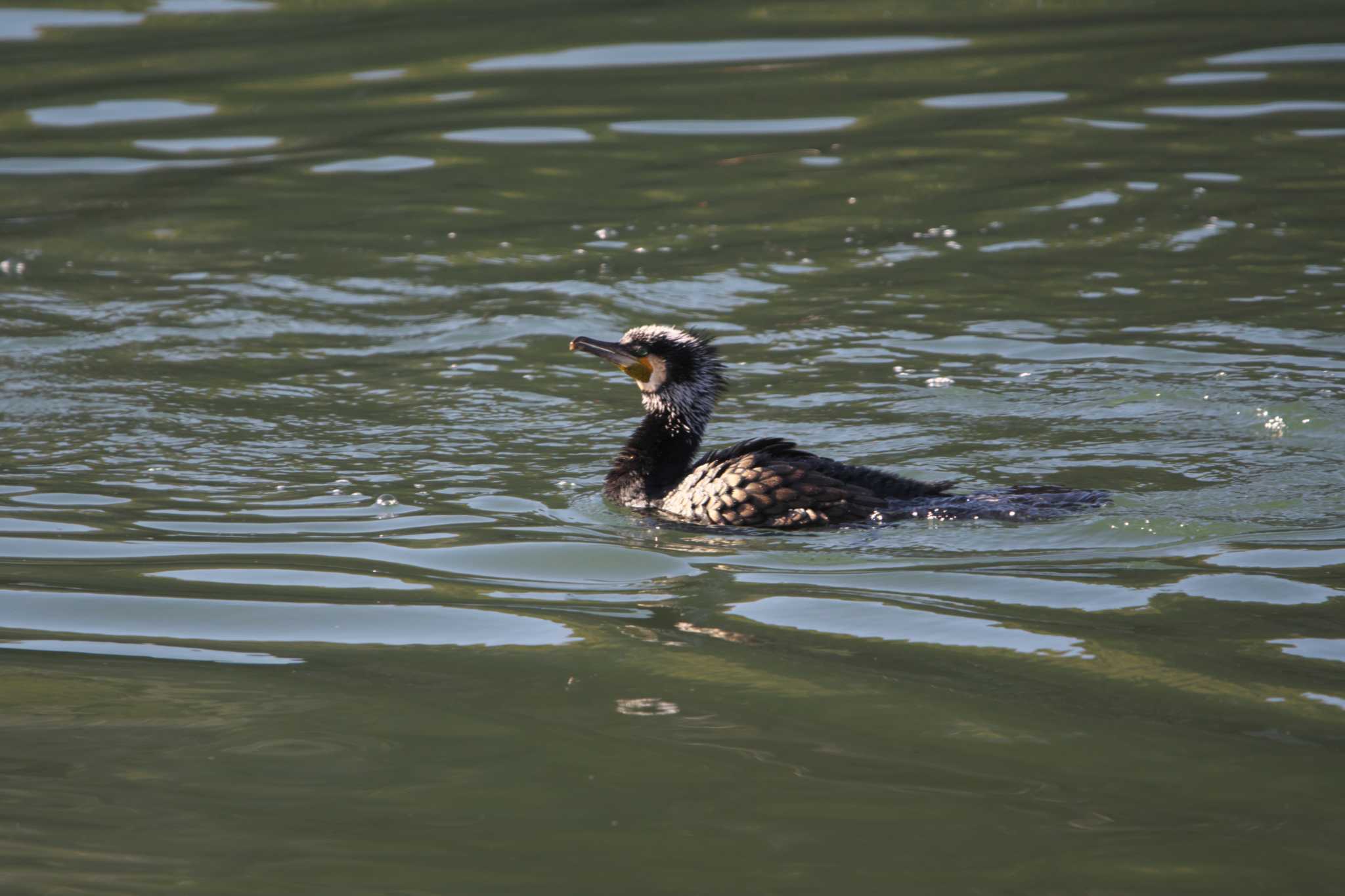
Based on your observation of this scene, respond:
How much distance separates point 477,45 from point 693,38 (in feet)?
8.02

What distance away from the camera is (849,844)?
439cm

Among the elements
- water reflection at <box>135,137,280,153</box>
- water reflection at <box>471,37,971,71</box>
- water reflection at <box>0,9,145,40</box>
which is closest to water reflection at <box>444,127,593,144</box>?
water reflection at <box>471,37,971,71</box>

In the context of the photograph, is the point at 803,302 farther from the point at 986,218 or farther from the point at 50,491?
the point at 50,491

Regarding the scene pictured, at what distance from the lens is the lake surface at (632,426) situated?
4637 millimetres

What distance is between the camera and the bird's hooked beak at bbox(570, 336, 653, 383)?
349 inches

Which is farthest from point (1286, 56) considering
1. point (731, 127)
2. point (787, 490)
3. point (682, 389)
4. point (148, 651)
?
point (148, 651)

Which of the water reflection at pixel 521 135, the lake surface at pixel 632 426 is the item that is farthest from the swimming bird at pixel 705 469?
the water reflection at pixel 521 135

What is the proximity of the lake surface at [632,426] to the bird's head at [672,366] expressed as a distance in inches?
26.6

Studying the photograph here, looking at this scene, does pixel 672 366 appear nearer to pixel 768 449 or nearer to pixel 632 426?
pixel 768 449

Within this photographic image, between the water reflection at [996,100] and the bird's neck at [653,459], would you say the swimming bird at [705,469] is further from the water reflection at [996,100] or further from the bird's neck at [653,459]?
the water reflection at [996,100]

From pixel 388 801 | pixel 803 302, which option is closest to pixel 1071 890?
pixel 388 801

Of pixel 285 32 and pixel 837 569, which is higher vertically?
pixel 285 32

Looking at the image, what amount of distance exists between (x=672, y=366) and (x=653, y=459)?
0.50 m

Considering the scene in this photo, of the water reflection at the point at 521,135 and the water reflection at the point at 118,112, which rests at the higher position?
the water reflection at the point at 118,112
